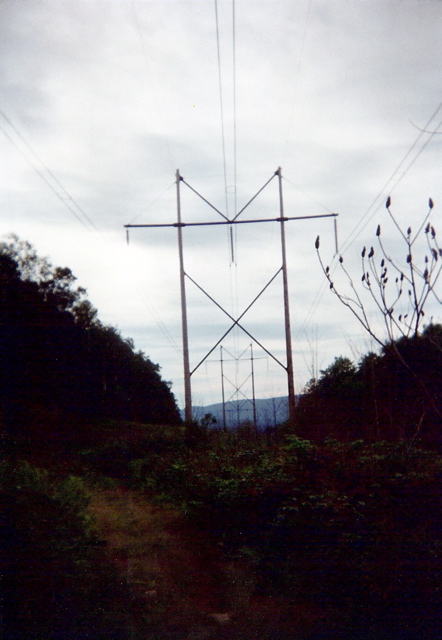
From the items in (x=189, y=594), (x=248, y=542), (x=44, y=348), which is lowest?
(x=189, y=594)

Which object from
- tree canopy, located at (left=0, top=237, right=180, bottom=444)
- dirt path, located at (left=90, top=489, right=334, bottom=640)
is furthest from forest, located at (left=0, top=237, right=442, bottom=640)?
tree canopy, located at (left=0, top=237, right=180, bottom=444)

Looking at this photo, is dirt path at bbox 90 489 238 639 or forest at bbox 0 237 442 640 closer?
forest at bbox 0 237 442 640

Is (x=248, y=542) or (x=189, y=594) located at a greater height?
(x=248, y=542)

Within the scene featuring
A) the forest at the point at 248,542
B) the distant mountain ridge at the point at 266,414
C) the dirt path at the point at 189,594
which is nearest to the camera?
the forest at the point at 248,542

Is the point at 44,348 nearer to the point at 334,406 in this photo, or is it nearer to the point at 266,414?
the point at 266,414

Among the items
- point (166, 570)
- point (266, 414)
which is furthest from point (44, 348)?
point (166, 570)

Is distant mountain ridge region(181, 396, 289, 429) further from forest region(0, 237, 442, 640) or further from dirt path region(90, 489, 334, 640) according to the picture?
dirt path region(90, 489, 334, 640)

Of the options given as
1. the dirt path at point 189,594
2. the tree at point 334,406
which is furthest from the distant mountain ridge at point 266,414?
the dirt path at point 189,594

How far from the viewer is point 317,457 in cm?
806

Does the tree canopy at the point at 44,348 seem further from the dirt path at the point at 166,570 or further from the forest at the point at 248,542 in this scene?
the dirt path at the point at 166,570

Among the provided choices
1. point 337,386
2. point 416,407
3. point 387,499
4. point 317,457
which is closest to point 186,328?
point 337,386

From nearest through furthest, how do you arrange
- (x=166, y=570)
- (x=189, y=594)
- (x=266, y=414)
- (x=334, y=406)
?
(x=189, y=594) < (x=166, y=570) < (x=334, y=406) < (x=266, y=414)

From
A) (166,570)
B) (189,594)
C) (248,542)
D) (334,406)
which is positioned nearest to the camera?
(189,594)

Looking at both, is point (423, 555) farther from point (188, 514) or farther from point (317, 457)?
point (188, 514)
